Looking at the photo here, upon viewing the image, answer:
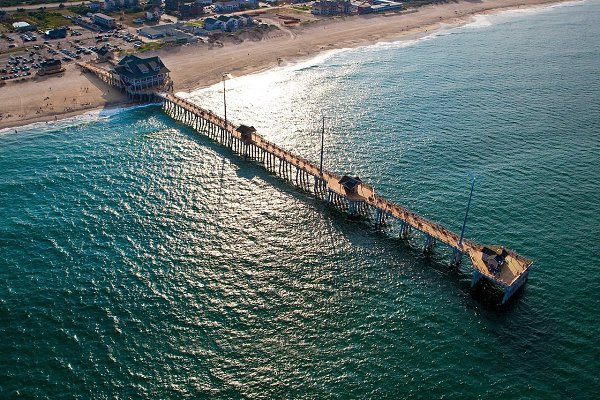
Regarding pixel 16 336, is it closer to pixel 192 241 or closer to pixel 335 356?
pixel 192 241

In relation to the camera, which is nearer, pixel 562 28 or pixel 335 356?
pixel 335 356

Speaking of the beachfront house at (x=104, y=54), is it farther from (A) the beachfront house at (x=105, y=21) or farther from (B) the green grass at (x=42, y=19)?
(B) the green grass at (x=42, y=19)

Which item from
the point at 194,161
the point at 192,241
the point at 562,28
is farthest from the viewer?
the point at 562,28

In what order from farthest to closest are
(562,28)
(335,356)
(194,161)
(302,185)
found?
(562,28) < (194,161) < (302,185) < (335,356)

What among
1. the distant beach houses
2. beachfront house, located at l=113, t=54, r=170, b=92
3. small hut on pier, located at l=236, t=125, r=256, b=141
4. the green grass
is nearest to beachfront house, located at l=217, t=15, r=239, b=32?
the distant beach houses

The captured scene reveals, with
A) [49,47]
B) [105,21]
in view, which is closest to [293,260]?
[49,47]

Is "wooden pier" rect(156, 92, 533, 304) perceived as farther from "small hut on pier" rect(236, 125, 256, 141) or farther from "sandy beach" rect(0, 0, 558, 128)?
"sandy beach" rect(0, 0, 558, 128)

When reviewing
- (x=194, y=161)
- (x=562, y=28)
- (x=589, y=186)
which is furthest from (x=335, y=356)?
(x=562, y=28)
